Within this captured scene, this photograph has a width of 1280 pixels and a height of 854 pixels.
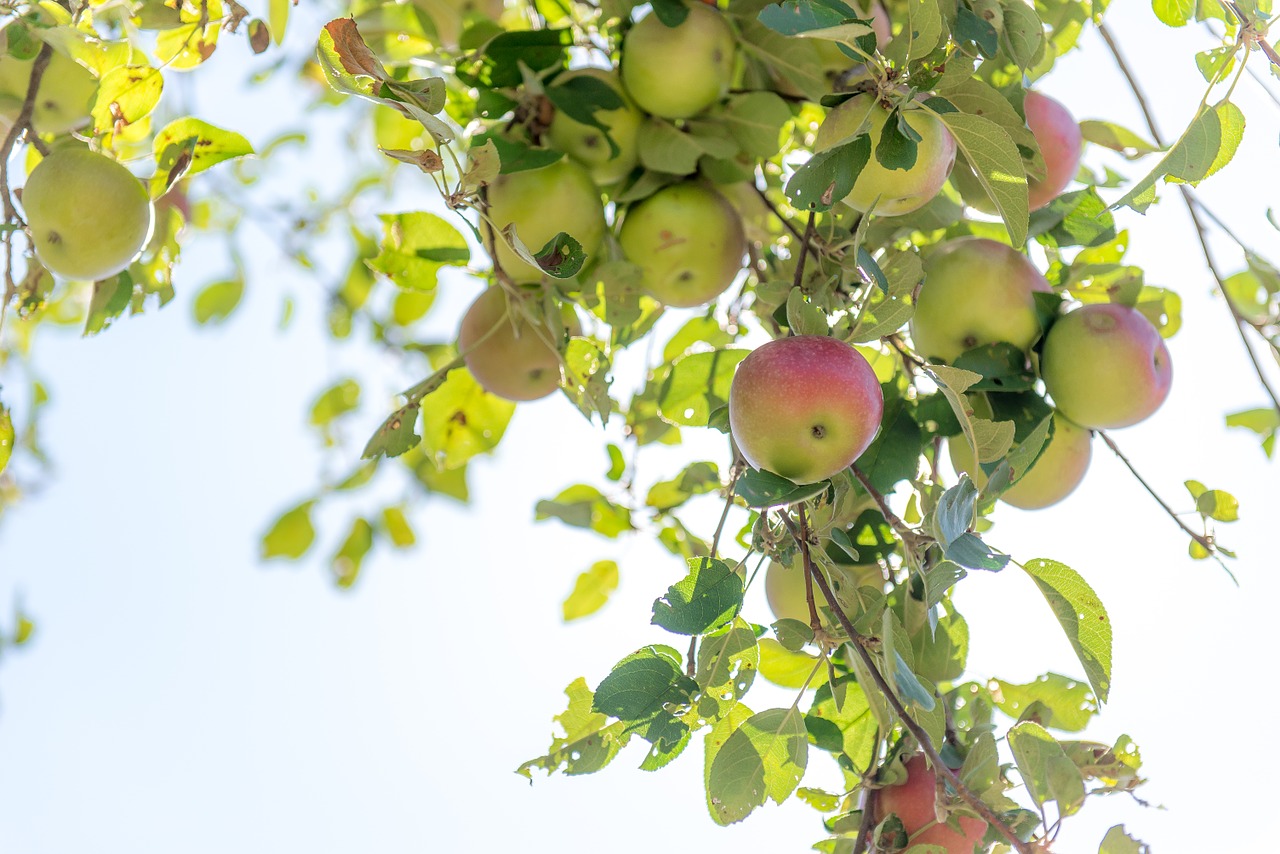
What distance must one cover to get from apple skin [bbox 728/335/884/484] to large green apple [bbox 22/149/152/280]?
61cm

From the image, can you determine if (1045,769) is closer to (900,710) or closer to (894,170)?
(900,710)

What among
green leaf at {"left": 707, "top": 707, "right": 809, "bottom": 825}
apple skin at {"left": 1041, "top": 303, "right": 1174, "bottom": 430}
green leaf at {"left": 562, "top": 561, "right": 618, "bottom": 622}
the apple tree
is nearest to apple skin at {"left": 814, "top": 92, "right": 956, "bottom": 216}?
the apple tree

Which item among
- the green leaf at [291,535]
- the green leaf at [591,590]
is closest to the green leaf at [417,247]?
the green leaf at [591,590]

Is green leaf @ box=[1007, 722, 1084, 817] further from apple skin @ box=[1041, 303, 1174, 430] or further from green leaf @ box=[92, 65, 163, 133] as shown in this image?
green leaf @ box=[92, 65, 163, 133]

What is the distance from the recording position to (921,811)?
0.93m

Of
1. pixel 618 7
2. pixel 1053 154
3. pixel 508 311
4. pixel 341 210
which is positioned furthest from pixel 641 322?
pixel 341 210

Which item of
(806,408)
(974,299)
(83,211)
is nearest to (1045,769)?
(806,408)

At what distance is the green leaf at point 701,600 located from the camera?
81 cm

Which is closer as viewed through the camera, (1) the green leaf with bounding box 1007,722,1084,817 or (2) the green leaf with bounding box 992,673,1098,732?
(1) the green leaf with bounding box 1007,722,1084,817

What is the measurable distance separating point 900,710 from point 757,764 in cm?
13

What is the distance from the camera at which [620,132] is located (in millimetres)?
1162

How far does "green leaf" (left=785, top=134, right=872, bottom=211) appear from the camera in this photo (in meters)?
0.81

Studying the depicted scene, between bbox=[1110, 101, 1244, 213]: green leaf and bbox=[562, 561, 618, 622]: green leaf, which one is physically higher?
bbox=[1110, 101, 1244, 213]: green leaf

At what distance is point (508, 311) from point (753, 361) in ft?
1.25
